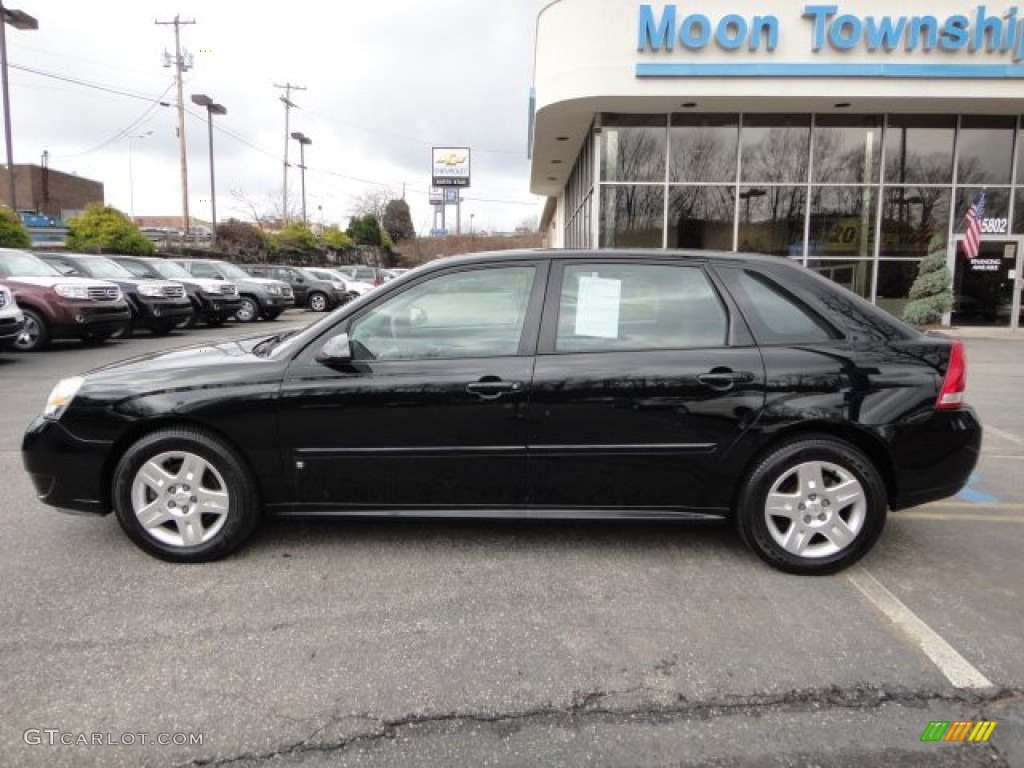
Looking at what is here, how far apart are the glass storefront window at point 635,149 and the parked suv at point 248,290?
935cm

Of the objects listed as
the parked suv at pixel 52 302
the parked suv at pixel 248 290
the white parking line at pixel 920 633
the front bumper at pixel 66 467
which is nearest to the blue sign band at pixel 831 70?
the parked suv at pixel 52 302

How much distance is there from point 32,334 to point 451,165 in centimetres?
5422

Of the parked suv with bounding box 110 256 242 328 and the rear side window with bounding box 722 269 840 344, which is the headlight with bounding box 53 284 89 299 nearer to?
the parked suv with bounding box 110 256 242 328

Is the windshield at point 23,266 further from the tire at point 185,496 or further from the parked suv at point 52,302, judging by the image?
the tire at point 185,496

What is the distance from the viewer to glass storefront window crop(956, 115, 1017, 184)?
52.5 ft

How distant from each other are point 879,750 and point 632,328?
207cm

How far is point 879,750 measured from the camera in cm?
238

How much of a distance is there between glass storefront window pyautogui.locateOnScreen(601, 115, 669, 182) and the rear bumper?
518 inches

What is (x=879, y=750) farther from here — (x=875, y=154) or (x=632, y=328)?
(x=875, y=154)

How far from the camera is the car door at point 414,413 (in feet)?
11.8

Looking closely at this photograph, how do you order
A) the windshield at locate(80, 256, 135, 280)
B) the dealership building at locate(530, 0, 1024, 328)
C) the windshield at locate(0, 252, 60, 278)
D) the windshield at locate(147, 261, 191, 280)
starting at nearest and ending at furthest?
the windshield at locate(0, 252, 60, 278) < the windshield at locate(80, 256, 135, 280) < the dealership building at locate(530, 0, 1024, 328) < the windshield at locate(147, 261, 191, 280)

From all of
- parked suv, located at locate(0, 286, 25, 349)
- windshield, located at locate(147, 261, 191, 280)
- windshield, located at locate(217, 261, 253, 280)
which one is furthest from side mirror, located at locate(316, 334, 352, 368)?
windshield, located at locate(217, 261, 253, 280)

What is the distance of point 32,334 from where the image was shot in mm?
11758

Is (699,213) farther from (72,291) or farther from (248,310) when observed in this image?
(72,291)
